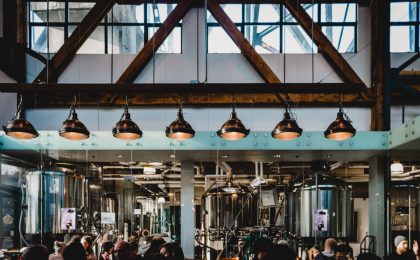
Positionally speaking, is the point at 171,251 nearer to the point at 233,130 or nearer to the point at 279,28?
the point at 233,130

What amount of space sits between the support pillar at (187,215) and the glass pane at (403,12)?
5.69 meters

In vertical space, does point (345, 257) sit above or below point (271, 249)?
below

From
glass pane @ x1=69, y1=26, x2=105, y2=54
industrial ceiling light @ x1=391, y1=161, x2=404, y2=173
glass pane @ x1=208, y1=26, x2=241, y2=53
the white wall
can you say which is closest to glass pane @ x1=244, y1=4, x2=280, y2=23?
glass pane @ x1=208, y1=26, x2=241, y2=53

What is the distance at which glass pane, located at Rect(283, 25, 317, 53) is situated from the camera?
11906 mm

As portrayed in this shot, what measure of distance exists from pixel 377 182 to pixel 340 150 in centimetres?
127

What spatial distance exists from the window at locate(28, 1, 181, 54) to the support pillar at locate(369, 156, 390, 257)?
494cm

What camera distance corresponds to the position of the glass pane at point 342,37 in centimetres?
1201

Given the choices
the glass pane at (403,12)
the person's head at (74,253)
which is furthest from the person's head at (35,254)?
the glass pane at (403,12)

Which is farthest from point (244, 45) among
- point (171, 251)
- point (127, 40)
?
point (171, 251)

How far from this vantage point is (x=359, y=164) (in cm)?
1381

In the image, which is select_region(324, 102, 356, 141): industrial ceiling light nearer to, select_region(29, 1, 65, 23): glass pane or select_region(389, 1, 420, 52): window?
select_region(389, 1, 420, 52): window

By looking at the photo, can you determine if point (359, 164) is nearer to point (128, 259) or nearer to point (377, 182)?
point (377, 182)

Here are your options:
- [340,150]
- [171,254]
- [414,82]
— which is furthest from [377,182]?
[171,254]

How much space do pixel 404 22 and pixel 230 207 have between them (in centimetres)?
563
